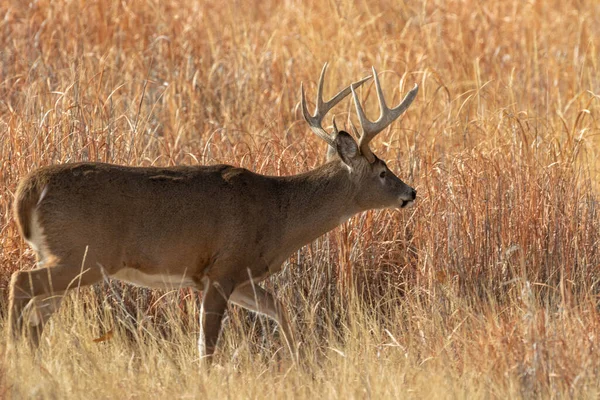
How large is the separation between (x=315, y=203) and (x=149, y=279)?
108 cm

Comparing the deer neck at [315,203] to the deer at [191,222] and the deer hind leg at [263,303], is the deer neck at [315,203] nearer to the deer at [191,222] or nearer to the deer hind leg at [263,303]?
the deer at [191,222]

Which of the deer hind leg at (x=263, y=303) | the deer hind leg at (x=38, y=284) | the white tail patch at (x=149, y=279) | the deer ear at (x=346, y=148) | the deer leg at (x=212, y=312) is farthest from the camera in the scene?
the deer ear at (x=346, y=148)

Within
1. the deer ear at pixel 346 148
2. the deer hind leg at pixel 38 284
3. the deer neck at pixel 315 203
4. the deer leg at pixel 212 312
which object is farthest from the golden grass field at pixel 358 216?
the deer ear at pixel 346 148

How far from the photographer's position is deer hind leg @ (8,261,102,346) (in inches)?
209

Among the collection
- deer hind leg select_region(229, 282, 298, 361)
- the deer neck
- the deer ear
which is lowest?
deer hind leg select_region(229, 282, 298, 361)

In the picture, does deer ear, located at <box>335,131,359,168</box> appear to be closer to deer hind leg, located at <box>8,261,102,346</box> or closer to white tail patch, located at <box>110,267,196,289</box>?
white tail patch, located at <box>110,267,196,289</box>

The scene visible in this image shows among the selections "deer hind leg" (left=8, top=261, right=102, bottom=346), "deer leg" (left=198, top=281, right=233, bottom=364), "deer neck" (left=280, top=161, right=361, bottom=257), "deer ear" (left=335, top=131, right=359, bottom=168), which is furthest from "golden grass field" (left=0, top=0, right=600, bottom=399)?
"deer ear" (left=335, top=131, right=359, bottom=168)

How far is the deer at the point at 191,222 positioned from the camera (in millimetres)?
5363

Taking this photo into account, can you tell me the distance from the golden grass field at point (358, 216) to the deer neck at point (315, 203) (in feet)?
1.47

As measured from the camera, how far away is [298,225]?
6.14 metres

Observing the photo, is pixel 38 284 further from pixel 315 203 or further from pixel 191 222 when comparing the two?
pixel 315 203

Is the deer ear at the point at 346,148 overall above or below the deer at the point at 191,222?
above

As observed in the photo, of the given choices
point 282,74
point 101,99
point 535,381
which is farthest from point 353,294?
point 282,74

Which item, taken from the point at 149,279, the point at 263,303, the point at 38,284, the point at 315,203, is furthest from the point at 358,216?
the point at 38,284
